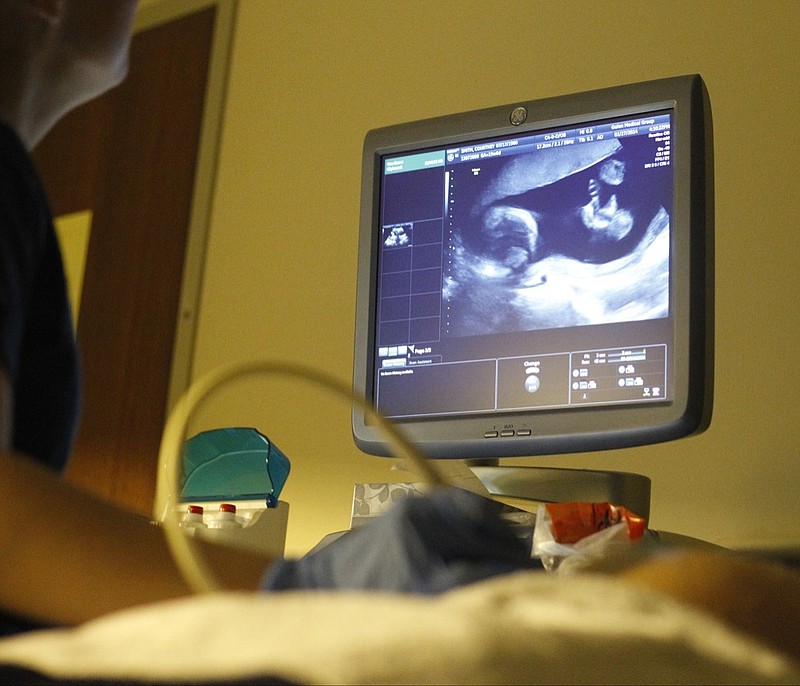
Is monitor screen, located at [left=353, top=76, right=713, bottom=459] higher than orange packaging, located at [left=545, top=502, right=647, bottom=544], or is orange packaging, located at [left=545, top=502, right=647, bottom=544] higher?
monitor screen, located at [left=353, top=76, right=713, bottom=459]

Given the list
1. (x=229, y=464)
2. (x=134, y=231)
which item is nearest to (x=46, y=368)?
(x=229, y=464)

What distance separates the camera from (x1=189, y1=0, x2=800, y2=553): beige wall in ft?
4.66

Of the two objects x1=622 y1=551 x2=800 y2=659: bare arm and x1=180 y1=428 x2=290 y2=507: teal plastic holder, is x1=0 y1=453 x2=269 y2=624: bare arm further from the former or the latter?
x1=180 y1=428 x2=290 y2=507: teal plastic holder

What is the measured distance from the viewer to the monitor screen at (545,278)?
1.19 m

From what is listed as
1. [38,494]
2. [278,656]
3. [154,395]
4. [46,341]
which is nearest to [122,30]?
[46,341]

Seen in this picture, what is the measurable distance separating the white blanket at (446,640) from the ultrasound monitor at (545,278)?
842 mm

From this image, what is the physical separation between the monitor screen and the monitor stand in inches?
1.4

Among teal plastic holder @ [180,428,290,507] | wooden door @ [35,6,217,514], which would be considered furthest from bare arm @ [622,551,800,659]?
wooden door @ [35,6,217,514]

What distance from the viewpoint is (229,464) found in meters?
1.49

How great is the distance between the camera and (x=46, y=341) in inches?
31.9

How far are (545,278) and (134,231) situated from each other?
1.21 meters

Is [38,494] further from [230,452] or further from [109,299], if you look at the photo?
[109,299]

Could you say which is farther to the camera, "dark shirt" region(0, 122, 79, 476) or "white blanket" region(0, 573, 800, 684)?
"dark shirt" region(0, 122, 79, 476)

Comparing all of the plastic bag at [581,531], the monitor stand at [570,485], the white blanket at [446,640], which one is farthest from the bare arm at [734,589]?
the monitor stand at [570,485]
